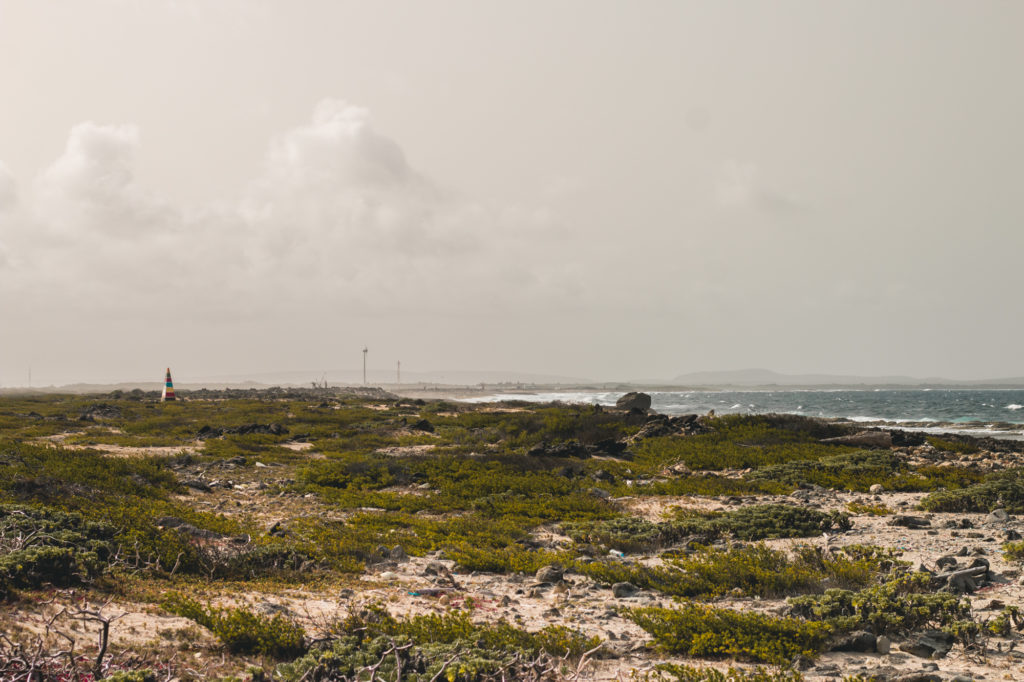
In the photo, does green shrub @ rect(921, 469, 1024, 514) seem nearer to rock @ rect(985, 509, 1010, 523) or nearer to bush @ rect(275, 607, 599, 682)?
rock @ rect(985, 509, 1010, 523)

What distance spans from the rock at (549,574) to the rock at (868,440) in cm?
1972

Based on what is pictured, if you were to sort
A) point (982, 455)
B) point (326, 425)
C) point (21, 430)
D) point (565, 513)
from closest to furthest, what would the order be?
point (565, 513) → point (982, 455) → point (21, 430) → point (326, 425)

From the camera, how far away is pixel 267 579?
8.07 m

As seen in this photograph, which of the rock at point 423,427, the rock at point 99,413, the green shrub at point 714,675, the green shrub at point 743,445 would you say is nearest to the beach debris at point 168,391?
the rock at point 99,413

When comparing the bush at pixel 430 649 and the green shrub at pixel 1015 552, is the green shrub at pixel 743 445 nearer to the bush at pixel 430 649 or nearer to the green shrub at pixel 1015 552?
the green shrub at pixel 1015 552

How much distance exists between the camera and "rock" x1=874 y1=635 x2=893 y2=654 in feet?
19.1

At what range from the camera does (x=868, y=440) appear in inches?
925

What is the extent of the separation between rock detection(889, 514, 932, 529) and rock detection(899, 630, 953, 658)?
6.37 metres

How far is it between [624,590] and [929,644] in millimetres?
3446

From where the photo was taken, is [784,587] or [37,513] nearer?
[784,587]

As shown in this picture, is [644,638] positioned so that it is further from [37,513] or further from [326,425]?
[326,425]

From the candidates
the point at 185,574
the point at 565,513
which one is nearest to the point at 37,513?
the point at 185,574

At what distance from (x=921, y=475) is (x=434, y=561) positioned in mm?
15041

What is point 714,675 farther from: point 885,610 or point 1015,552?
point 1015,552
